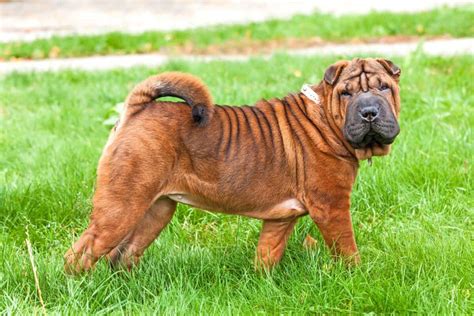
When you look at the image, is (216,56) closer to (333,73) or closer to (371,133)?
(333,73)

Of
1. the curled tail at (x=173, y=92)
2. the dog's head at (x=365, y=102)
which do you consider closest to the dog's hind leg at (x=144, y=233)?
the curled tail at (x=173, y=92)

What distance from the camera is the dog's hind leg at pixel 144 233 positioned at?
15.0ft

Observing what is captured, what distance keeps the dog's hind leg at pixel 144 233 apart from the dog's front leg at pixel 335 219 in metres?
0.82

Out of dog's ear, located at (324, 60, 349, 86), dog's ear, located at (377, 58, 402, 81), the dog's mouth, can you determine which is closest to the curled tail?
dog's ear, located at (324, 60, 349, 86)

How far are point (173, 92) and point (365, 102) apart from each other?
1.04m

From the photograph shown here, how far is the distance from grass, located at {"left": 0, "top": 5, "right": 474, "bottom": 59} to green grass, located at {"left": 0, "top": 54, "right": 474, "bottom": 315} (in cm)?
333

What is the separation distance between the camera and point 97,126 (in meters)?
7.53

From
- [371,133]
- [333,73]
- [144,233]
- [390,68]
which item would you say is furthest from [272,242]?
[390,68]

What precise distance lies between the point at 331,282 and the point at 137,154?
1.21 m

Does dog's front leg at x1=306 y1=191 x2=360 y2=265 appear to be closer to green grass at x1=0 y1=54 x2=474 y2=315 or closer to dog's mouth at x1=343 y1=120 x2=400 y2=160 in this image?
green grass at x1=0 y1=54 x2=474 y2=315

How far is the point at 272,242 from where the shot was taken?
4.65 meters

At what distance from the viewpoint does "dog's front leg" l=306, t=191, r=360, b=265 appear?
4430 millimetres

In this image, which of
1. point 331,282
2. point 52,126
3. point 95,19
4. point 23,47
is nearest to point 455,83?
point 52,126

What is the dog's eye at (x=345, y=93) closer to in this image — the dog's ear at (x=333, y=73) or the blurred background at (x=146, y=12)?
the dog's ear at (x=333, y=73)
